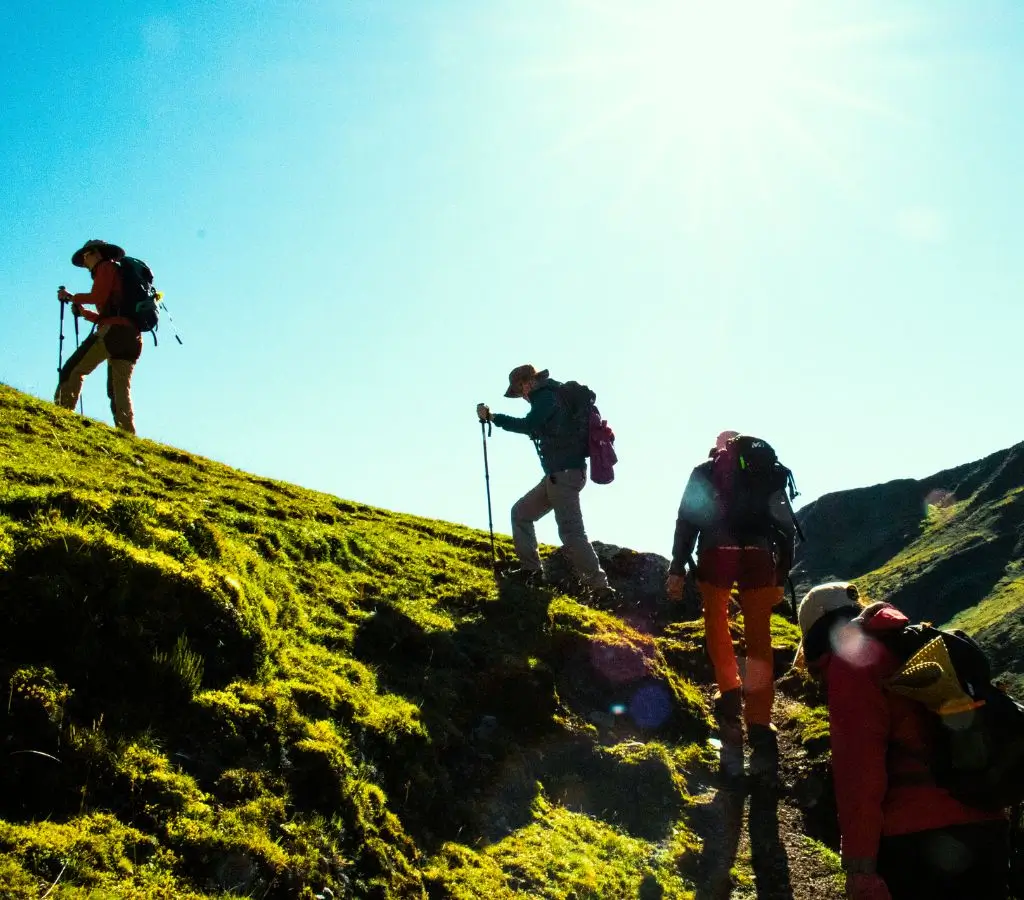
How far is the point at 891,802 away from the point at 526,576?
8903 mm

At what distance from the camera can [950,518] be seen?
28266 mm

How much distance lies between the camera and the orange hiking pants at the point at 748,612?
932 cm

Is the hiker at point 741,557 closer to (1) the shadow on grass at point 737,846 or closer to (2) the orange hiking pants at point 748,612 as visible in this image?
(2) the orange hiking pants at point 748,612

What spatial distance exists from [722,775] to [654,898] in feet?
9.66

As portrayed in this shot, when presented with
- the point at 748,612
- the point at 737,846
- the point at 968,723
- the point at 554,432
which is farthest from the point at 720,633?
the point at 968,723

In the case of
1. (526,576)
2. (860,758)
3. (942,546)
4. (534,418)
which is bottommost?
(860,758)

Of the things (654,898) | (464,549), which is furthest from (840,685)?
(464,549)

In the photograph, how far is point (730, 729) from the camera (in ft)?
32.9

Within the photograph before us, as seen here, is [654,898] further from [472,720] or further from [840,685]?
[840,685]

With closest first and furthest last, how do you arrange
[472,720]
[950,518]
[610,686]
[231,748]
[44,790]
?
1. [44,790]
2. [231,748]
3. [472,720]
4. [610,686]
5. [950,518]

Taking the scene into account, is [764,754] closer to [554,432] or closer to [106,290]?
[554,432]

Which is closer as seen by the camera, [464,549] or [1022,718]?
[1022,718]

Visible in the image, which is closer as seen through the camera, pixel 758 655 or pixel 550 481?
pixel 758 655

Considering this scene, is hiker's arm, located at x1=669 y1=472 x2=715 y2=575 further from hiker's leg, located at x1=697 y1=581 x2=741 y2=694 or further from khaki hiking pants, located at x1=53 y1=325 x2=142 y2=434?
khaki hiking pants, located at x1=53 y1=325 x2=142 y2=434
